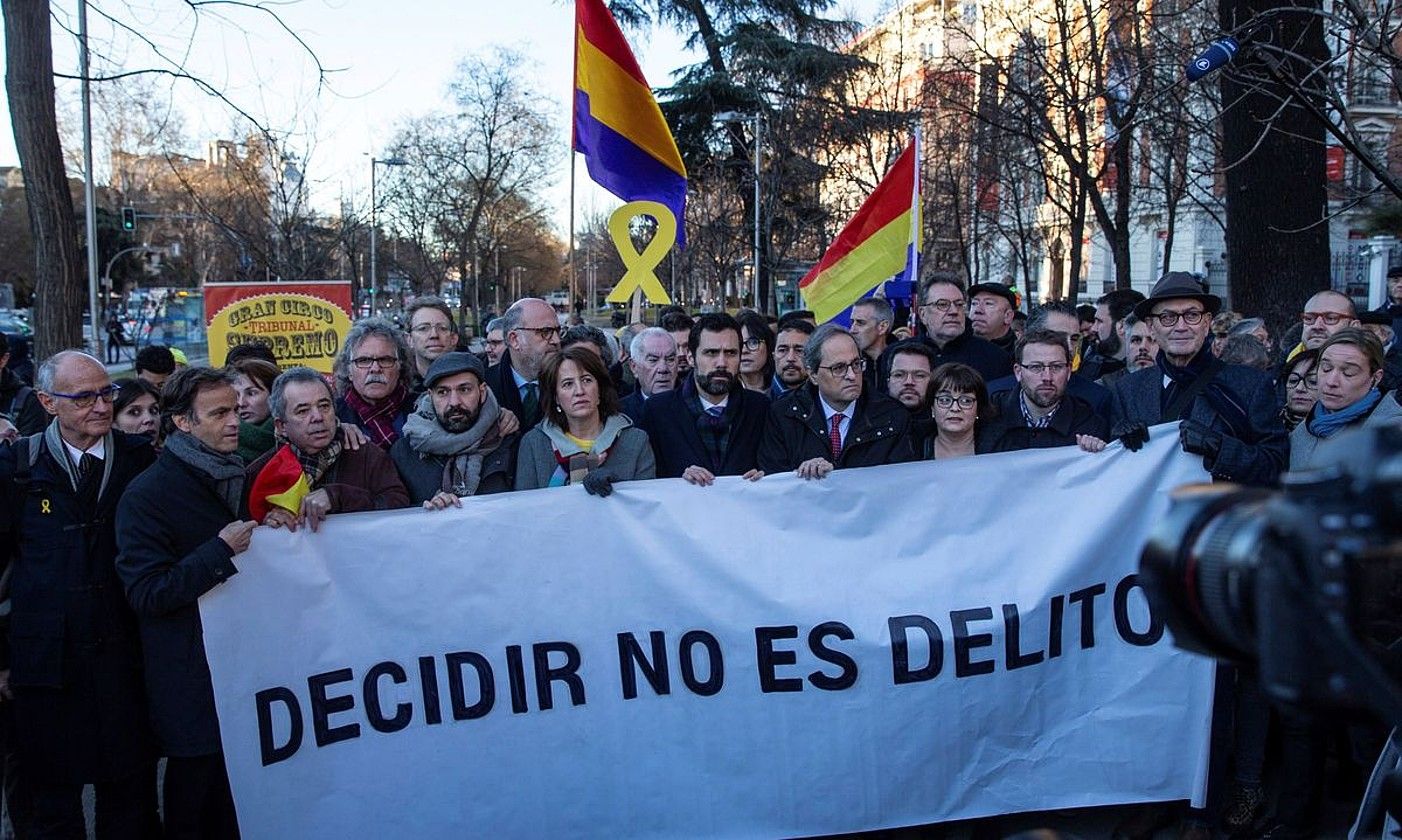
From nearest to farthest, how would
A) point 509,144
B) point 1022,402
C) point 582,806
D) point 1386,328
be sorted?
point 582,806 < point 1022,402 < point 1386,328 < point 509,144

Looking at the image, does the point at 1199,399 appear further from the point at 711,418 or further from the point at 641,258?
the point at 641,258

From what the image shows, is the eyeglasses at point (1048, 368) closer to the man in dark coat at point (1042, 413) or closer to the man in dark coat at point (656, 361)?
the man in dark coat at point (1042, 413)

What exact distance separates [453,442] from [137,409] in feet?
5.08

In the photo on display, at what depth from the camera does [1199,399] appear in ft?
13.9

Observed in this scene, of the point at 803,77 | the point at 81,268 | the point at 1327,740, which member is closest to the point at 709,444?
the point at 1327,740

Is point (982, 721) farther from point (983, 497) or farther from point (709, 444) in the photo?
point (709, 444)

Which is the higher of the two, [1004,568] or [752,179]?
[752,179]

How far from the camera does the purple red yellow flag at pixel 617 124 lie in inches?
272

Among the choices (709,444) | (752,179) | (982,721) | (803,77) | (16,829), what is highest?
(803,77)

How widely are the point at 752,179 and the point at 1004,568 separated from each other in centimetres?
2477

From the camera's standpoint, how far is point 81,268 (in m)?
7.80

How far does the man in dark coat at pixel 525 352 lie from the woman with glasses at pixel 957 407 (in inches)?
77.3

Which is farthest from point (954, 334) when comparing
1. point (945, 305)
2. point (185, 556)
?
point (185, 556)

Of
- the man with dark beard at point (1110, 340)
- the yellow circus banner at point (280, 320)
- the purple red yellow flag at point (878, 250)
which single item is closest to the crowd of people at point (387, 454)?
the man with dark beard at point (1110, 340)
